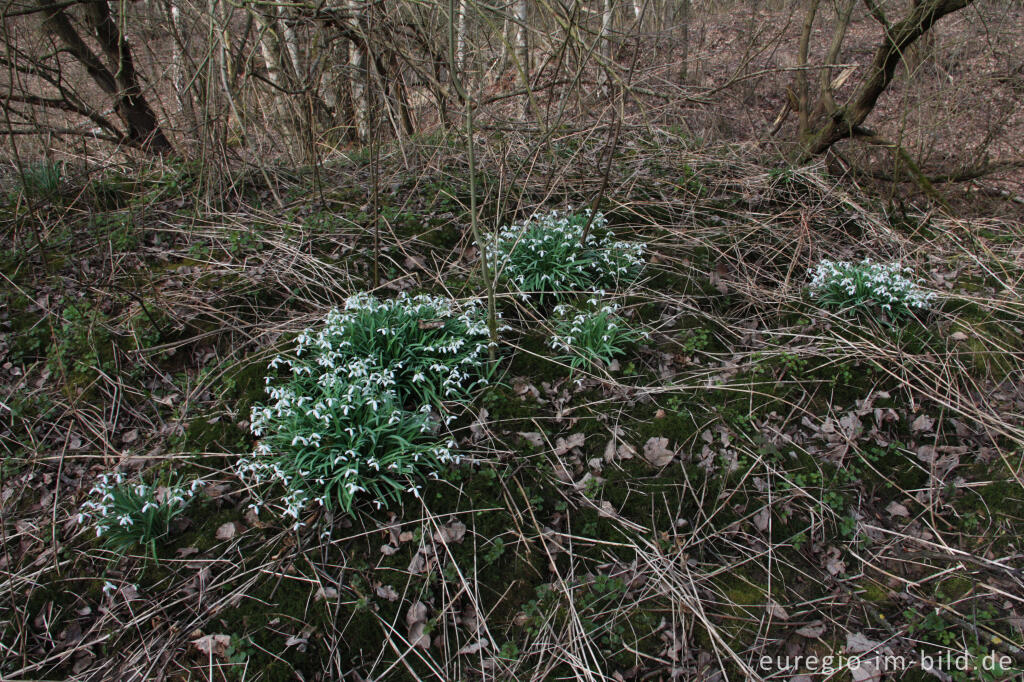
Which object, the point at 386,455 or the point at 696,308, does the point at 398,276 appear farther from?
the point at 696,308

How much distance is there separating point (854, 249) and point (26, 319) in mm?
6687

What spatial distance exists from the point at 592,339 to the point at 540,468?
102 centimetres

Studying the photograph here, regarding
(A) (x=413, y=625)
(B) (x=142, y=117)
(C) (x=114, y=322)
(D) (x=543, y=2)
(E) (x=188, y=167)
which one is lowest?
(A) (x=413, y=625)

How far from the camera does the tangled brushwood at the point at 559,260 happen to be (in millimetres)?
4398

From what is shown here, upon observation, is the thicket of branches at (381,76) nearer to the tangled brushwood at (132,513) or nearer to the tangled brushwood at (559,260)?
the tangled brushwood at (559,260)

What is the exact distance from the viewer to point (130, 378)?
379 centimetres

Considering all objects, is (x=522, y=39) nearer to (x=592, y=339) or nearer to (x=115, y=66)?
(x=115, y=66)

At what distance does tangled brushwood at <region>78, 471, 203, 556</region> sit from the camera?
9.45ft

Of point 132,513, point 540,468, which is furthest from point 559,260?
point 132,513

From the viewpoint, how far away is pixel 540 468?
3279 mm

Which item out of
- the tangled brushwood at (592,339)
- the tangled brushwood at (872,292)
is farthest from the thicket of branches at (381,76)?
the tangled brushwood at (872,292)

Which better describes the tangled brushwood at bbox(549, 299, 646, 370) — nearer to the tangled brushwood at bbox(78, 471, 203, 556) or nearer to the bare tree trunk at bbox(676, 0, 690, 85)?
the tangled brushwood at bbox(78, 471, 203, 556)

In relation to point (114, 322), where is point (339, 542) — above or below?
below

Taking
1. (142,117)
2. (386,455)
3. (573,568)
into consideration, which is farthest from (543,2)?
(142,117)
